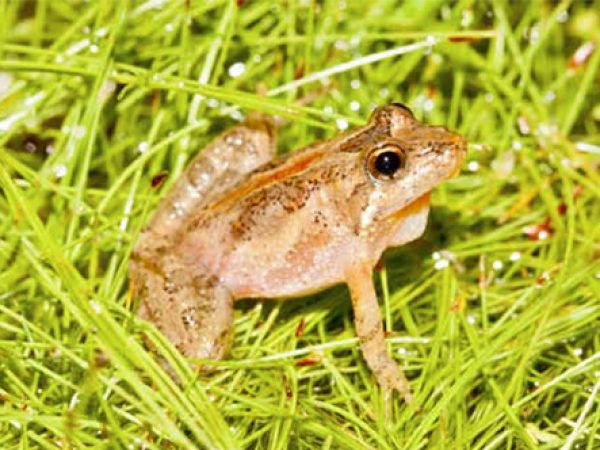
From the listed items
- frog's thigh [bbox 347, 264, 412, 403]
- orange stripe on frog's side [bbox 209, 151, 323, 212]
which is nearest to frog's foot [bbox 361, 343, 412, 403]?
frog's thigh [bbox 347, 264, 412, 403]

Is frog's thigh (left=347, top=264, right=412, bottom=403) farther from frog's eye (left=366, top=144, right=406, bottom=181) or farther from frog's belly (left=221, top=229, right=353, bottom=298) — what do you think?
frog's eye (left=366, top=144, right=406, bottom=181)

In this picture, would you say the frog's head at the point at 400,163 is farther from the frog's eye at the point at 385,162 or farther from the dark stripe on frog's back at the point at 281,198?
the dark stripe on frog's back at the point at 281,198

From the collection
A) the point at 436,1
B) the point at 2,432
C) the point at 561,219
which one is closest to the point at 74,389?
the point at 2,432

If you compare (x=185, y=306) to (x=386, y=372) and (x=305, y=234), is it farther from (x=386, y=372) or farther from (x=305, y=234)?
(x=386, y=372)

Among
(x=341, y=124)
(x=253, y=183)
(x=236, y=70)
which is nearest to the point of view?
(x=253, y=183)

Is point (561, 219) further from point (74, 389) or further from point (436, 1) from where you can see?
point (74, 389)

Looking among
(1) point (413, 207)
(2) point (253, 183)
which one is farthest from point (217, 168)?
(1) point (413, 207)

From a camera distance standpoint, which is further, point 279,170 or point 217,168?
point 217,168
